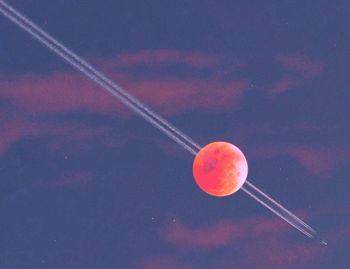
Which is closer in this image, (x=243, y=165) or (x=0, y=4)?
(x=243, y=165)

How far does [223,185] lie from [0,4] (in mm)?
9386

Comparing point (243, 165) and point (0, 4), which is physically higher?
point (0, 4)

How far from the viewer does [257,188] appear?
23.8 m

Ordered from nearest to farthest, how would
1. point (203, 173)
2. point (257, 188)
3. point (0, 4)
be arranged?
point (203, 173), point (0, 4), point (257, 188)

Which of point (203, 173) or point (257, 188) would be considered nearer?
point (203, 173)

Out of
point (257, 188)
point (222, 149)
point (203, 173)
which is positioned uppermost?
point (257, 188)

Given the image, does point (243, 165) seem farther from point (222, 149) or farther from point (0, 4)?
point (0, 4)

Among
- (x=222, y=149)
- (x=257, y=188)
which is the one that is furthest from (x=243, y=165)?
(x=257, y=188)

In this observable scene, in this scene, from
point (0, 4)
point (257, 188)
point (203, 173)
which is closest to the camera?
point (203, 173)

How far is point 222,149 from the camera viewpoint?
16.1 meters

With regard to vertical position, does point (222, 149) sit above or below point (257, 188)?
below

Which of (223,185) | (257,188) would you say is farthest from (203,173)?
(257,188)

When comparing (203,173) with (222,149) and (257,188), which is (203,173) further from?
(257,188)

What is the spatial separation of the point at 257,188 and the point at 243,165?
26.3 ft
